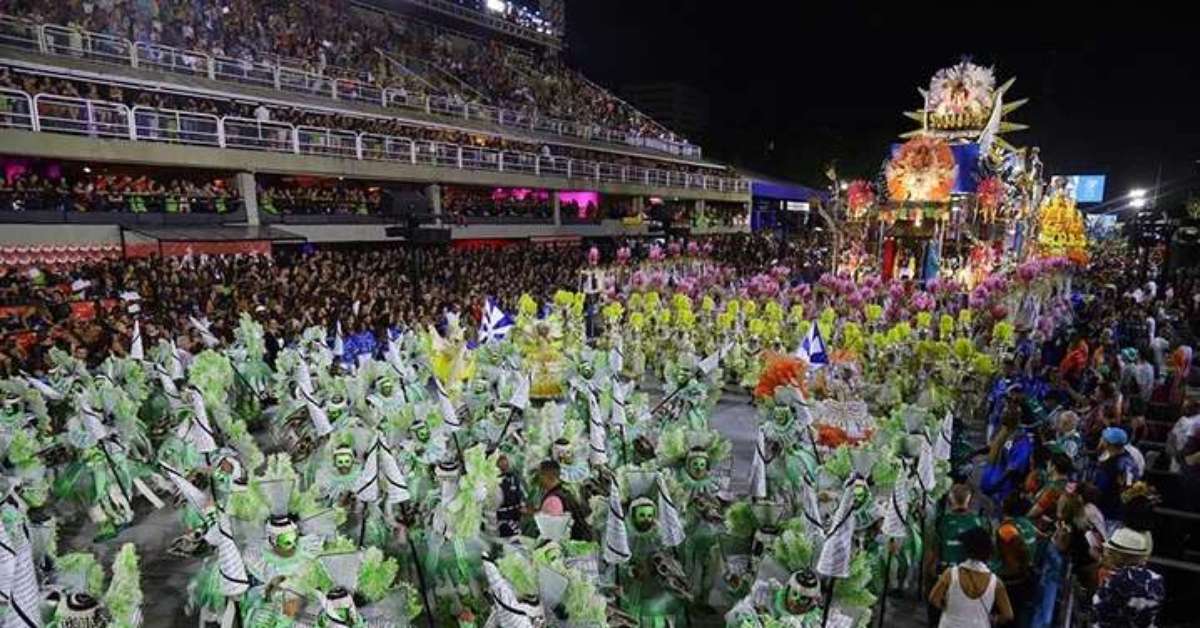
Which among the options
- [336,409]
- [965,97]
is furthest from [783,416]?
[965,97]

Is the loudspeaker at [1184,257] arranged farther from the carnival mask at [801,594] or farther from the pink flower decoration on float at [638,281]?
the carnival mask at [801,594]

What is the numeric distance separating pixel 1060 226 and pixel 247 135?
31070 mm

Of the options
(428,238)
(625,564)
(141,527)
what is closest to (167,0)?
(428,238)

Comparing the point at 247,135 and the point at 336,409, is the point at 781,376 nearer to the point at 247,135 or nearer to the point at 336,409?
the point at 336,409

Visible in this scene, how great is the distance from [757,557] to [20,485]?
560cm

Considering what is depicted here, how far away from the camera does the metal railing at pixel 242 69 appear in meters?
16.0

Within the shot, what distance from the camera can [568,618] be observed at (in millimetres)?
3486

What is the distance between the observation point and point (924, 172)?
1948 centimetres

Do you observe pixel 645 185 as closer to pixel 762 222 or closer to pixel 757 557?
pixel 762 222

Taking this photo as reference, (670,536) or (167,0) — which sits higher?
(167,0)

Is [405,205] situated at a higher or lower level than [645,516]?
higher

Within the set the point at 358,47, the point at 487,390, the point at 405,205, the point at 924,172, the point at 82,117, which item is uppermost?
the point at 358,47

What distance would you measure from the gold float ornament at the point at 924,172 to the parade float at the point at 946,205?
25 millimetres

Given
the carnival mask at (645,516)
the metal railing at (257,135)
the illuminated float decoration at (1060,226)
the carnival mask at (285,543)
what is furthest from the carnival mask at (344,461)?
the illuminated float decoration at (1060,226)
